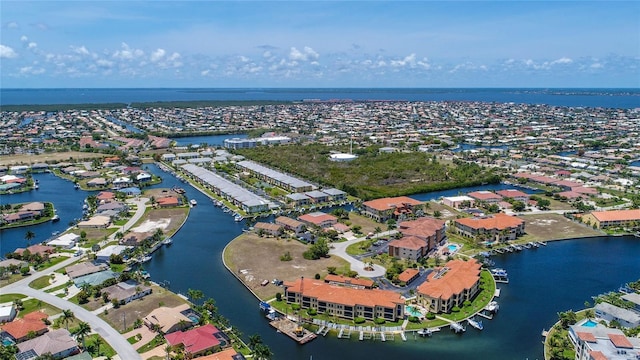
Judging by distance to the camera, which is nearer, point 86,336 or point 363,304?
point 86,336

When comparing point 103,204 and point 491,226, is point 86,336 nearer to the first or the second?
point 103,204

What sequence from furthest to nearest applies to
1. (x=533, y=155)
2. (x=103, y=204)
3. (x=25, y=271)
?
(x=533, y=155) < (x=103, y=204) < (x=25, y=271)

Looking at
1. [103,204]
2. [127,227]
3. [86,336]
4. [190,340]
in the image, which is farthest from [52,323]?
[103,204]

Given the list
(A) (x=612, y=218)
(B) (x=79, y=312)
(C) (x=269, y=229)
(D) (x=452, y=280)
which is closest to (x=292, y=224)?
(C) (x=269, y=229)

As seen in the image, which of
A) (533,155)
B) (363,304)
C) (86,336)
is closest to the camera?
(86,336)

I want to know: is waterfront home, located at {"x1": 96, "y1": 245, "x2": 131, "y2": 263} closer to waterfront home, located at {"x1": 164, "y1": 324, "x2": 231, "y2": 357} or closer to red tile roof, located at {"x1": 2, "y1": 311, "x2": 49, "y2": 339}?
red tile roof, located at {"x1": 2, "y1": 311, "x2": 49, "y2": 339}

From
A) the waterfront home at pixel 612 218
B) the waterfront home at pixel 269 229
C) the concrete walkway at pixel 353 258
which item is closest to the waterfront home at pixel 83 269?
the waterfront home at pixel 269 229
